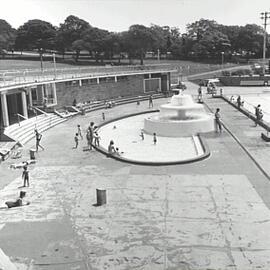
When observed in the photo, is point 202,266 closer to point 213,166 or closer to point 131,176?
point 131,176

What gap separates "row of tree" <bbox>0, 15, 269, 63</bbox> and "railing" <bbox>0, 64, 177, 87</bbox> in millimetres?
25182

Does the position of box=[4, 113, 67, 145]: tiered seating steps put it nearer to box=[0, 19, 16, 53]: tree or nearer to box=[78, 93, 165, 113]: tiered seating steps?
box=[78, 93, 165, 113]: tiered seating steps

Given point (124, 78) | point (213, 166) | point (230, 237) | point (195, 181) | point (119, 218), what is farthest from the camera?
point (124, 78)

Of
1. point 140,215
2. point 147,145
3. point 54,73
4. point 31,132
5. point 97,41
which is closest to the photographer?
point 140,215

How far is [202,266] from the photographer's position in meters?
9.23

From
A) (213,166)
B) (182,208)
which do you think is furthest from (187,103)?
(182,208)

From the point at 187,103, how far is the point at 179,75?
36408 mm

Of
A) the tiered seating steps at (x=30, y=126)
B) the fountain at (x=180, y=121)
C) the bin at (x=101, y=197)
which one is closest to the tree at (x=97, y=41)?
the tiered seating steps at (x=30, y=126)

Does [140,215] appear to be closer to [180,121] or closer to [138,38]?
[180,121]

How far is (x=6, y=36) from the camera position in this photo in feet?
290

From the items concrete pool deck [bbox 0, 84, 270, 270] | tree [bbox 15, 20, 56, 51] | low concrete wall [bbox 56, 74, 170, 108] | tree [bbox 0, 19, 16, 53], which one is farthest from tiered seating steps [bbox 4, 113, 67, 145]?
tree [bbox 0, 19, 16, 53]

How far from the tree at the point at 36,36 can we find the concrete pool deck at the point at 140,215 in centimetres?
7178

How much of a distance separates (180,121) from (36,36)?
6767cm

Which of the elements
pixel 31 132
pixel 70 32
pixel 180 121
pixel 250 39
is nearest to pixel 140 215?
pixel 180 121
